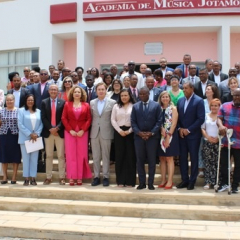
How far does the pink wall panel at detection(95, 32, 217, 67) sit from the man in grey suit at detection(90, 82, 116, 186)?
682 centimetres

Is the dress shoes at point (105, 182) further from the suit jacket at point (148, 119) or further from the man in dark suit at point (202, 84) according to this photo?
the man in dark suit at point (202, 84)

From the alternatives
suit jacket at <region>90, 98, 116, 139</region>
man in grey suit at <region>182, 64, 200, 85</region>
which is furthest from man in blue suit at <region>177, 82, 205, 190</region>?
man in grey suit at <region>182, 64, 200, 85</region>

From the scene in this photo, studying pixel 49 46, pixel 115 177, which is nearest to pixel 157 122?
pixel 115 177

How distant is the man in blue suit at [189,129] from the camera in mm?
6551

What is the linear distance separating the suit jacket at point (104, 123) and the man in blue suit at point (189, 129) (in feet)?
4.36

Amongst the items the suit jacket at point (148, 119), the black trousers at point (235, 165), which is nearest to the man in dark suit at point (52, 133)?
the suit jacket at point (148, 119)

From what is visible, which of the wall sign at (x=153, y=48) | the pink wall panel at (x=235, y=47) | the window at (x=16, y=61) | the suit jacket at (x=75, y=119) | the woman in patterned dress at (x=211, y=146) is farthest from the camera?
the window at (x=16, y=61)

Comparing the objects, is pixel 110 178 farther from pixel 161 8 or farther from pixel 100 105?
pixel 161 8

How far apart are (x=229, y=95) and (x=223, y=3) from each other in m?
5.80

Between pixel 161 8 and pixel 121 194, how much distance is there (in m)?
7.79

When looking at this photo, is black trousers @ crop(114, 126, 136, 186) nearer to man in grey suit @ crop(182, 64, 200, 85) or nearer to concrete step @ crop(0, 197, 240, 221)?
concrete step @ crop(0, 197, 240, 221)

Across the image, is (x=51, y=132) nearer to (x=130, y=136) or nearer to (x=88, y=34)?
(x=130, y=136)

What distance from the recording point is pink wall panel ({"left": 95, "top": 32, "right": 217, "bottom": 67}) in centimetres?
1312

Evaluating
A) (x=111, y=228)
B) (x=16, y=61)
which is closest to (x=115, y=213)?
(x=111, y=228)
